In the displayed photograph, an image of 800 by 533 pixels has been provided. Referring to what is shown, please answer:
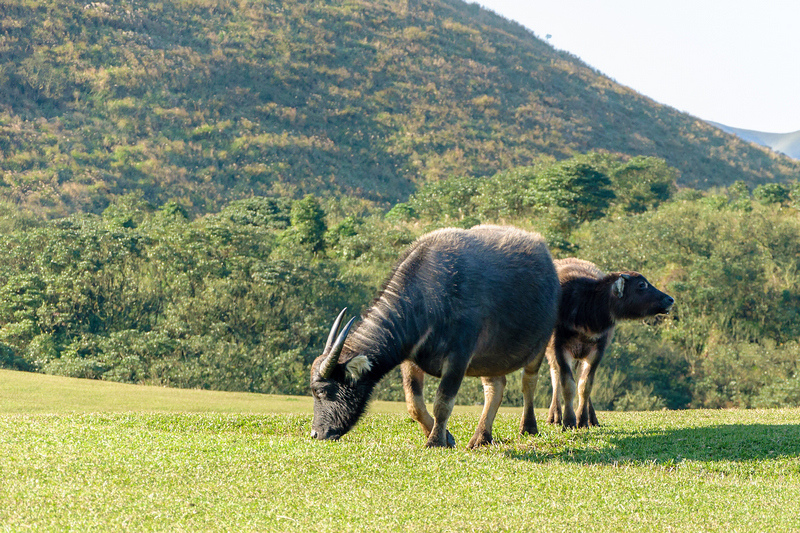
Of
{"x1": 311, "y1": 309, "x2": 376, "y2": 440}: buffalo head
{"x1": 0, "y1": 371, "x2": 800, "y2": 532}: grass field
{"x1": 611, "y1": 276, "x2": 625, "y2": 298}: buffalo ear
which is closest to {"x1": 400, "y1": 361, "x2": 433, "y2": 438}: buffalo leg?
{"x1": 0, "y1": 371, "x2": 800, "y2": 532}: grass field

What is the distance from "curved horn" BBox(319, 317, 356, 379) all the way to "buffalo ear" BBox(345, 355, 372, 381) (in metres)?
0.14

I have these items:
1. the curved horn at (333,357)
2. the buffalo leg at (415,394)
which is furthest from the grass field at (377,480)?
the curved horn at (333,357)

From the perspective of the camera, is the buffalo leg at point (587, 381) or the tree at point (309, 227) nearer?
the buffalo leg at point (587, 381)

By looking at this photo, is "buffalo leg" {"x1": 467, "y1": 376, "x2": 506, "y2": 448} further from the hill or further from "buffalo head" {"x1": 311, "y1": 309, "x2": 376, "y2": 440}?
the hill

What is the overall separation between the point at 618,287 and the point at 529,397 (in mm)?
2105

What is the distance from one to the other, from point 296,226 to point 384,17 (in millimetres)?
64013

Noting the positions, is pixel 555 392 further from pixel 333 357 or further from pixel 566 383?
pixel 333 357

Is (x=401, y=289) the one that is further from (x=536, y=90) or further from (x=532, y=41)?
(x=532, y=41)

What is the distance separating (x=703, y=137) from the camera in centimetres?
9131

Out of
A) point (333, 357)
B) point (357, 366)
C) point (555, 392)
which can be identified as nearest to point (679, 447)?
point (555, 392)

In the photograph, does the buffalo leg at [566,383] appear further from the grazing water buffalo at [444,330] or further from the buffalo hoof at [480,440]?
the buffalo hoof at [480,440]

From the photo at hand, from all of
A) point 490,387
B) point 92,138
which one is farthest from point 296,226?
point 490,387

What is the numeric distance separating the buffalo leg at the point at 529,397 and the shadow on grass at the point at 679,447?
2.08ft

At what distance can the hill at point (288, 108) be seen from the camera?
5219 cm
